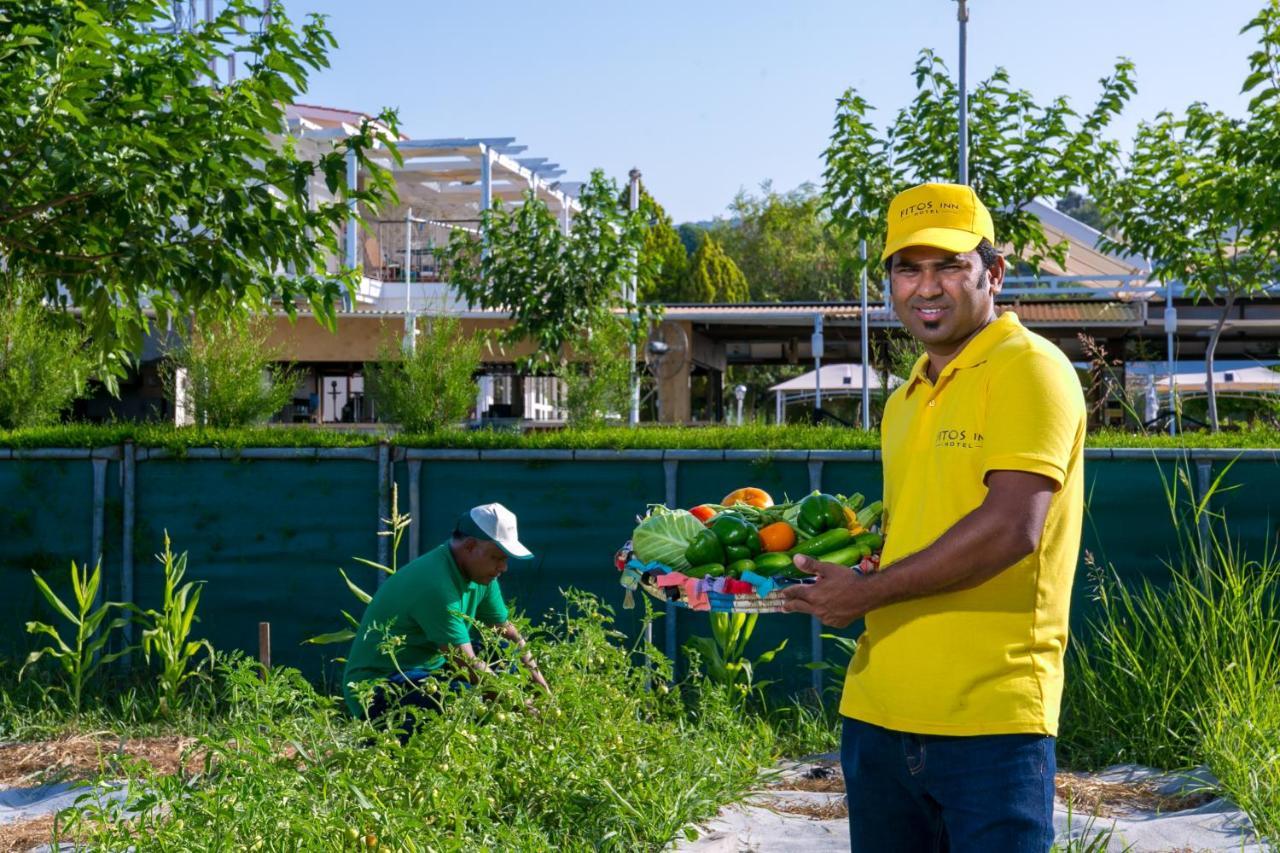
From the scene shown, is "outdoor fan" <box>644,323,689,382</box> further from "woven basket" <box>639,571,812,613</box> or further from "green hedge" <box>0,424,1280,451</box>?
"woven basket" <box>639,571,812,613</box>

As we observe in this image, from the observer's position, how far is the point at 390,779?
12.9 feet

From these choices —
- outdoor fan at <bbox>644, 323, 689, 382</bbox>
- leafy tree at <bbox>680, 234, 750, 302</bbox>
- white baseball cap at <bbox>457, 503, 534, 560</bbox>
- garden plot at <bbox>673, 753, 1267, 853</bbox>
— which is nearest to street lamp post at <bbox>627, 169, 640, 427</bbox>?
outdoor fan at <bbox>644, 323, 689, 382</bbox>

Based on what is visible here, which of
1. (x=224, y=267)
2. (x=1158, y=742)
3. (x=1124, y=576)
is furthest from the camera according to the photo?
(x=1124, y=576)

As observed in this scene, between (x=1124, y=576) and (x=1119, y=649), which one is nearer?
(x=1119, y=649)

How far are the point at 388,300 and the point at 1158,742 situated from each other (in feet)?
79.7

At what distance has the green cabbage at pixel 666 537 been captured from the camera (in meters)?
3.30

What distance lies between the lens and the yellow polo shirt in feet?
8.21

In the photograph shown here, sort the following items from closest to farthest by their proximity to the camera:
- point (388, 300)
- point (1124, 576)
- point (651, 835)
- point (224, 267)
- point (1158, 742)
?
point (651, 835), point (1158, 742), point (224, 267), point (1124, 576), point (388, 300)

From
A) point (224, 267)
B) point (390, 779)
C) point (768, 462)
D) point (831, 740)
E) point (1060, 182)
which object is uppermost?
point (1060, 182)

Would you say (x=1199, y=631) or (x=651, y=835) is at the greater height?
(x=1199, y=631)

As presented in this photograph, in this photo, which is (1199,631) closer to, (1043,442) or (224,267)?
(1043,442)

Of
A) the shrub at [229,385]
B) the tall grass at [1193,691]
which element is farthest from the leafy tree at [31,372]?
the tall grass at [1193,691]

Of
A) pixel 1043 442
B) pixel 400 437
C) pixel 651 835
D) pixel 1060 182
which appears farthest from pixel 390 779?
pixel 1060 182

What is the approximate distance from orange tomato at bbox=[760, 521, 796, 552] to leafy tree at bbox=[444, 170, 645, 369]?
12.4 meters
